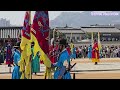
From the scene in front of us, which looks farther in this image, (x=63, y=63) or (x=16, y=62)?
(x=16, y=62)

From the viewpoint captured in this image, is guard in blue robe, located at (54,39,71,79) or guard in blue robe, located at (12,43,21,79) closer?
guard in blue robe, located at (54,39,71,79)

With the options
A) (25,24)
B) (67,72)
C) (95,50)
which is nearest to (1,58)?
(95,50)

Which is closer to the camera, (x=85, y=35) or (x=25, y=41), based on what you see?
(x=25, y=41)

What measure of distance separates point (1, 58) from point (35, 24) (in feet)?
51.9

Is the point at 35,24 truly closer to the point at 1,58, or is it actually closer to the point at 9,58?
the point at 9,58

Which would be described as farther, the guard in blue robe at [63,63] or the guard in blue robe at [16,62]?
the guard in blue robe at [16,62]

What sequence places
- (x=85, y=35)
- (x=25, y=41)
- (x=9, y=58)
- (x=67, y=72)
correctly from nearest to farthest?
(x=67, y=72) → (x=25, y=41) → (x=9, y=58) → (x=85, y=35)
